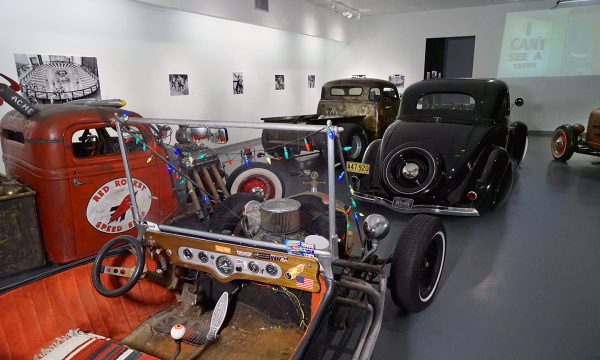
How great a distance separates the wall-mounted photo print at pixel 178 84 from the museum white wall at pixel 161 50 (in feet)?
0.32

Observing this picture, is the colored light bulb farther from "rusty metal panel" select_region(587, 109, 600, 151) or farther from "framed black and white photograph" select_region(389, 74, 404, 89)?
"framed black and white photograph" select_region(389, 74, 404, 89)

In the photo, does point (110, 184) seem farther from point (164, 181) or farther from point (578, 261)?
point (578, 261)

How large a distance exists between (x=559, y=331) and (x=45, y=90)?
615 cm

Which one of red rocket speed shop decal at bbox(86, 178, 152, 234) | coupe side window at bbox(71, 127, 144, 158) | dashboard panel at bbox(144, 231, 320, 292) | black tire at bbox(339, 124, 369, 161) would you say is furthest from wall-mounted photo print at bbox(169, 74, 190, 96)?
dashboard panel at bbox(144, 231, 320, 292)

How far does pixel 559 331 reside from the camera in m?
2.41

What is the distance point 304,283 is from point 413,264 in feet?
2.83

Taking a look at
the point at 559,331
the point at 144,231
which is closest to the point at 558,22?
the point at 559,331

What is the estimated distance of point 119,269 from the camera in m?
1.94

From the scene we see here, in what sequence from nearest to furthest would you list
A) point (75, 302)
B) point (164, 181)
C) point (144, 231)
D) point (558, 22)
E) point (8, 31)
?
1. point (75, 302)
2. point (144, 231)
3. point (164, 181)
4. point (8, 31)
5. point (558, 22)

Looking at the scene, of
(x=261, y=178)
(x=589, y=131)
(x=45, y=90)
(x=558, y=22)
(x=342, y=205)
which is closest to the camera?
Answer: (x=342, y=205)

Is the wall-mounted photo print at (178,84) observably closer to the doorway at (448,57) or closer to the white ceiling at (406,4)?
the white ceiling at (406,4)

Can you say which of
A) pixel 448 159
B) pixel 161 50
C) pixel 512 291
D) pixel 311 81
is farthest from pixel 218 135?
pixel 311 81

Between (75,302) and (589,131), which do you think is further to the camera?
(589,131)

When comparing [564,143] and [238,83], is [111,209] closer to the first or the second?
[238,83]
